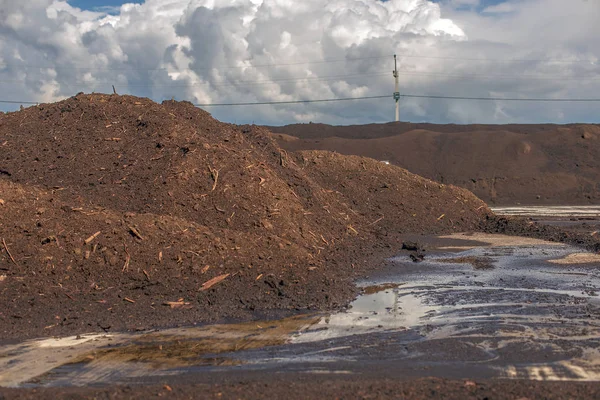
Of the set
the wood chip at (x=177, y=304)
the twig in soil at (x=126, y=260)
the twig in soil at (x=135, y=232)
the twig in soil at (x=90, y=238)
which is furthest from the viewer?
the twig in soil at (x=135, y=232)

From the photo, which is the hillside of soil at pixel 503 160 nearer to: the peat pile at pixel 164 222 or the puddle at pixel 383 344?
the peat pile at pixel 164 222

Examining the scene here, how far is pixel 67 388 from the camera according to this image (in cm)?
650

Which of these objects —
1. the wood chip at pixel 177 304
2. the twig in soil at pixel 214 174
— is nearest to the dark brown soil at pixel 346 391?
the wood chip at pixel 177 304

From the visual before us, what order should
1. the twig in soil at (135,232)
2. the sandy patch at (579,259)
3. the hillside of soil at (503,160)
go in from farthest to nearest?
the hillside of soil at (503,160), the sandy patch at (579,259), the twig in soil at (135,232)

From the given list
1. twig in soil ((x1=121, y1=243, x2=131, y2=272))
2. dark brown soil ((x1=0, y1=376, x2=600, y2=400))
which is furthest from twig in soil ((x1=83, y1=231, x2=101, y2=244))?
dark brown soil ((x1=0, y1=376, x2=600, y2=400))

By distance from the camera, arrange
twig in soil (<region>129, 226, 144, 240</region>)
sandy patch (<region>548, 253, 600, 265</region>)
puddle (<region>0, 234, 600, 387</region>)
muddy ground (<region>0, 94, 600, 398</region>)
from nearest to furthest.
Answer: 1. puddle (<region>0, 234, 600, 387</region>)
2. muddy ground (<region>0, 94, 600, 398</region>)
3. twig in soil (<region>129, 226, 144, 240</region>)
4. sandy patch (<region>548, 253, 600, 265</region>)

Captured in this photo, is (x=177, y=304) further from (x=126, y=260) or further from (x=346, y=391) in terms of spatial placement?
(x=346, y=391)

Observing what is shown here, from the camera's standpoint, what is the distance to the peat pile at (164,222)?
1012 cm

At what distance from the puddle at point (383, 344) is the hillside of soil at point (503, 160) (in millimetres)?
29101

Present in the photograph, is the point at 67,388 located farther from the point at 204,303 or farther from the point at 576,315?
the point at 576,315

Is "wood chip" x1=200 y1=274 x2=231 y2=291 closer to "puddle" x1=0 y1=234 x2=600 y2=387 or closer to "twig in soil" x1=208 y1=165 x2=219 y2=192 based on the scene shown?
"puddle" x1=0 y1=234 x2=600 y2=387

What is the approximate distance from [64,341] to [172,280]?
2513mm

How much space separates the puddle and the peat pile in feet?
2.67

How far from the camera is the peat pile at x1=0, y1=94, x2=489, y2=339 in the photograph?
10.1 meters
